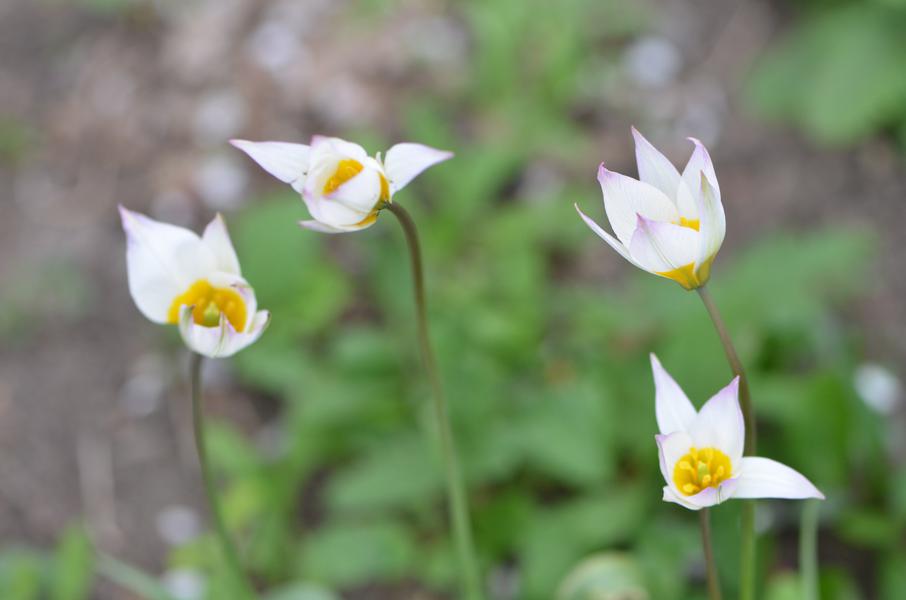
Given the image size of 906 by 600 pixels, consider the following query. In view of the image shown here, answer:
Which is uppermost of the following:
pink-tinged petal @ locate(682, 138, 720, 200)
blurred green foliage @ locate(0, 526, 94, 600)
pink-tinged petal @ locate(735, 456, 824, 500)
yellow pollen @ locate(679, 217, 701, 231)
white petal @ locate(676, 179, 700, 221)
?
pink-tinged petal @ locate(682, 138, 720, 200)

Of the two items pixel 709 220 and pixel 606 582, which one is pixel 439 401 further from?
pixel 606 582

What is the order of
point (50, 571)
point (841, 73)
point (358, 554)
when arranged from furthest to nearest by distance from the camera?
1. point (841, 73)
2. point (358, 554)
3. point (50, 571)

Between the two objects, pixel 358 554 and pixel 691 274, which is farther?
pixel 358 554

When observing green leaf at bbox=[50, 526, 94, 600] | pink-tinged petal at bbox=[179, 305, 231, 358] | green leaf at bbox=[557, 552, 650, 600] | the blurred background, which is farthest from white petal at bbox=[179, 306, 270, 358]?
green leaf at bbox=[557, 552, 650, 600]

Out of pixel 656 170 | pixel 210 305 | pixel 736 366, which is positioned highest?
pixel 656 170

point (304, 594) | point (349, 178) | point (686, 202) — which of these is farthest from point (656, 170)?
point (304, 594)

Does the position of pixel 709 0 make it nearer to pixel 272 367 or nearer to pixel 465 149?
pixel 465 149

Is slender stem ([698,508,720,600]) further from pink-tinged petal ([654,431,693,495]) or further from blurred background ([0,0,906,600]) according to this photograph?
blurred background ([0,0,906,600])
